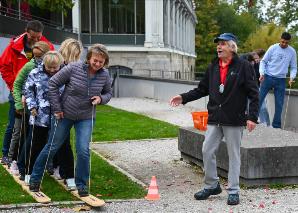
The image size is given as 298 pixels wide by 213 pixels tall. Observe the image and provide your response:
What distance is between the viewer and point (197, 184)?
8.45 meters

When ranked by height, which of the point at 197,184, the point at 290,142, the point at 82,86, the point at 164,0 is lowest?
the point at 197,184

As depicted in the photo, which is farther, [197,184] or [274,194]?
[197,184]

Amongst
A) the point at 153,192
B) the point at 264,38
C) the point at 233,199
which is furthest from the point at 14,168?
the point at 264,38

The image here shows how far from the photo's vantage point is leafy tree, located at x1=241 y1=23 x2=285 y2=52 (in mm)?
77088

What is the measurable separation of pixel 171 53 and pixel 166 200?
34.3 metres

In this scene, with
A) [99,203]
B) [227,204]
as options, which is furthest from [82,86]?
[227,204]

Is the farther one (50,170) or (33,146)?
(50,170)

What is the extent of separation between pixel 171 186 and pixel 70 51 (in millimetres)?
2220

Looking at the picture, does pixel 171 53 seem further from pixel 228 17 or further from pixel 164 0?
pixel 228 17

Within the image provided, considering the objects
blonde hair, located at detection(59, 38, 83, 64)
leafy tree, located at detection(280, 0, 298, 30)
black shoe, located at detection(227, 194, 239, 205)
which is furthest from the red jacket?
leafy tree, located at detection(280, 0, 298, 30)

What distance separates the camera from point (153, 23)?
130ft

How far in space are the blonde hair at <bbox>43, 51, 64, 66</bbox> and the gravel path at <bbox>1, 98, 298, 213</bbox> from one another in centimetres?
174

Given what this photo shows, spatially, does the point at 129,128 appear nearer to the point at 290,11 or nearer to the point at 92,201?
the point at 92,201

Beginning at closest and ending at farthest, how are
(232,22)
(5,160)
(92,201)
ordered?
(92,201)
(5,160)
(232,22)
